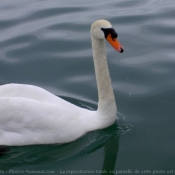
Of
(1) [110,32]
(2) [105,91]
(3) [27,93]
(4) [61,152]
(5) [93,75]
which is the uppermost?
(1) [110,32]

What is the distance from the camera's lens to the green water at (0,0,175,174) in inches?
224

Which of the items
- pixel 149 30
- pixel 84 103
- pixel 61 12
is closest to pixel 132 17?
pixel 149 30

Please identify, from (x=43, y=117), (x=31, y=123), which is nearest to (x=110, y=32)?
(x=43, y=117)

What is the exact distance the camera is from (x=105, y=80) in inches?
243

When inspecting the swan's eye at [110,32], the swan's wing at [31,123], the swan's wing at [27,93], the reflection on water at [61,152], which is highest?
the swan's eye at [110,32]

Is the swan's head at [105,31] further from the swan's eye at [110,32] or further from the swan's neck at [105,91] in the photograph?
the swan's neck at [105,91]

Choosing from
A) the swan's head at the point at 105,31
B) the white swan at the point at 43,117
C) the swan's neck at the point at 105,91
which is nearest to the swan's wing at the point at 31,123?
the white swan at the point at 43,117

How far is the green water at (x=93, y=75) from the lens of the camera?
5699 millimetres

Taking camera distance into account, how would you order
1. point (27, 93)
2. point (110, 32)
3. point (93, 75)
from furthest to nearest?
1. point (93, 75)
2. point (27, 93)
3. point (110, 32)

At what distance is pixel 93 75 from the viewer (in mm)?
8250

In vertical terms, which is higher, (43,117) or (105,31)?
(105,31)

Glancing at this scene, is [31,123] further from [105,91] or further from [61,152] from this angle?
[105,91]

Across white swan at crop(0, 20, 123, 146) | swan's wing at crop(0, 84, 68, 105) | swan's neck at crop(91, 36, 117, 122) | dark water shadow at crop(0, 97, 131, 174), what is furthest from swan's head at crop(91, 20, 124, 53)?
dark water shadow at crop(0, 97, 131, 174)

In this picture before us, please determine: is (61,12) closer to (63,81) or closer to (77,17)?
(77,17)
